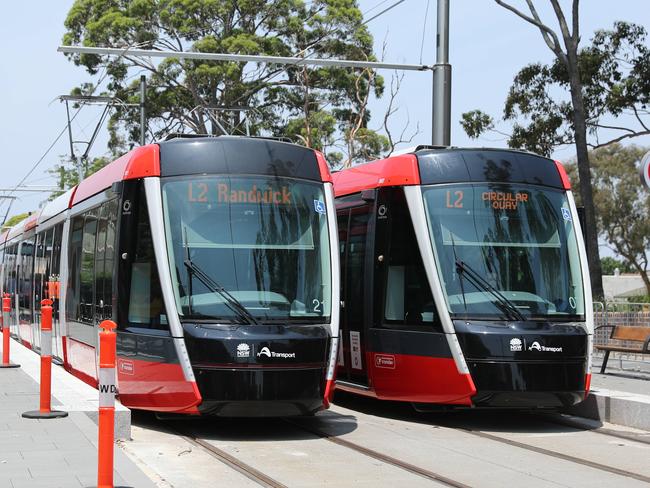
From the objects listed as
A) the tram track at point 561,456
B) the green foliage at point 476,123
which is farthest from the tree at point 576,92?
the tram track at point 561,456

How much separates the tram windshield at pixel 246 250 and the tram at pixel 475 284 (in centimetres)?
135

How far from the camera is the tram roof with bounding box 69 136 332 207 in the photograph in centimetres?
1150

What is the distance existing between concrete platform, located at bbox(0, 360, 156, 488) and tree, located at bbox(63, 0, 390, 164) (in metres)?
30.8

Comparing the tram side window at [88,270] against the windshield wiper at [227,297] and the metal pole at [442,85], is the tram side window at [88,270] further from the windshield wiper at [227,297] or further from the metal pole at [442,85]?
the metal pole at [442,85]

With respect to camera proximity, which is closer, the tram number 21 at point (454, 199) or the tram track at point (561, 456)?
the tram track at point (561, 456)

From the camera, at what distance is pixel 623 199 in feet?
208

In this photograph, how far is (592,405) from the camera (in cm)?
1336

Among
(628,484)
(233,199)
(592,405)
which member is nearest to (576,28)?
(592,405)

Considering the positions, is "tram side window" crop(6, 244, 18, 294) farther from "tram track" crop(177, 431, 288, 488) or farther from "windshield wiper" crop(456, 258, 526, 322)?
"windshield wiper" crop(456, 258, 526, 322)

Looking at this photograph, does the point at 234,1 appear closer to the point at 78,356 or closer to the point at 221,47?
the point at 221,47

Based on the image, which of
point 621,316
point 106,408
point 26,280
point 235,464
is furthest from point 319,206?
point 26,280

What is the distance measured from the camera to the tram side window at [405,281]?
40.2ft

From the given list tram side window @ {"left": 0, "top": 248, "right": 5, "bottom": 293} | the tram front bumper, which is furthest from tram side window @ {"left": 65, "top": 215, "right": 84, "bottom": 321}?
tram side window @ {"left": 0, "top": 248, "right": 5, "bottom": 293}

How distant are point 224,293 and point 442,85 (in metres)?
8.47
